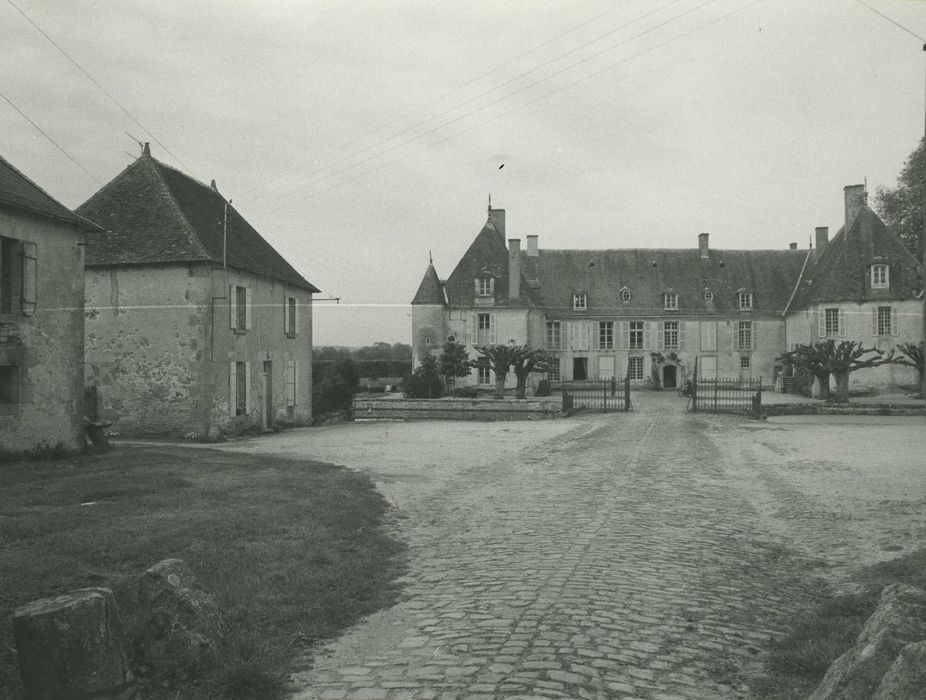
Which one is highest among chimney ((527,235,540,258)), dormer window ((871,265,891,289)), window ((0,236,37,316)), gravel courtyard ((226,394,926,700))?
chimney ((527,235,540,258))

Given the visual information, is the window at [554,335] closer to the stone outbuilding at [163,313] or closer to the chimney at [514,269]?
the chimney at [514,269]

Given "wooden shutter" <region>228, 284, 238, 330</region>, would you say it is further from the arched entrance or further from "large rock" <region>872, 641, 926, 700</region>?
the arched entrance

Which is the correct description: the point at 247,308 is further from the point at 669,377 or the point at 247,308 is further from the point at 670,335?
the point at 669,377

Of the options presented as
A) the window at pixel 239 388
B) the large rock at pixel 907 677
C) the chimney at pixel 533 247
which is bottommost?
the large rock at pixel 907 677

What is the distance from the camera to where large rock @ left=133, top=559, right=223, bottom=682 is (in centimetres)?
428

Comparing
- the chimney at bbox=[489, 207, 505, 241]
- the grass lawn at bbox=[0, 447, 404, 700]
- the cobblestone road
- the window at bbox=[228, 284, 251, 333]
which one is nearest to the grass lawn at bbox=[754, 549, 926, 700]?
the cobblestone road

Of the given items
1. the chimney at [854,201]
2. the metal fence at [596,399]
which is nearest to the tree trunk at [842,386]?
the metal fence at [596,399]

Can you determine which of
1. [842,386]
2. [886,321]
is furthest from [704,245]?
[842,386]

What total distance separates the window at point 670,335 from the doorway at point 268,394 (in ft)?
104

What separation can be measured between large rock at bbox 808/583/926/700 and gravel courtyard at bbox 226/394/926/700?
3.03ft

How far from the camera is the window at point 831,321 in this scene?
1673 inches

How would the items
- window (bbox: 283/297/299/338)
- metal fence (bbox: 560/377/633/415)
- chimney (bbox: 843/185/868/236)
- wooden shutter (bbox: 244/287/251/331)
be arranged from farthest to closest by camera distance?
chimney (bbox: 843/185/868/236)
metal fence (bbox: 560/377/633/415)
window (bbox: 283/297/299/338)
wooden shutter (bbox: 244/287/251/331)

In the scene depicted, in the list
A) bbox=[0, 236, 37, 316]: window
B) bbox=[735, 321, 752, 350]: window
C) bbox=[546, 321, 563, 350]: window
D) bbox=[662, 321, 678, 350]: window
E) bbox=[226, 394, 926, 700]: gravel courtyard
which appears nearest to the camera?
bbox=[226, 394, 926, 700]: gravel courtyard

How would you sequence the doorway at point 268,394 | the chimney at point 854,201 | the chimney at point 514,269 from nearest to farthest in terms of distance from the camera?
1. the doorway at point 268,394
2. the chimney at point 854,201
3. the chimney at point 514,269
